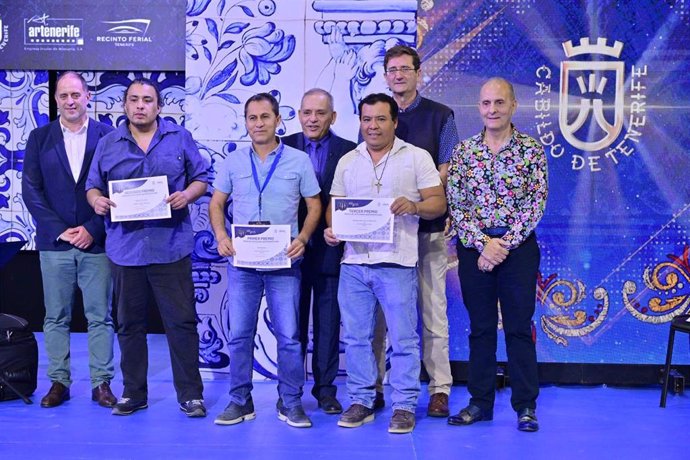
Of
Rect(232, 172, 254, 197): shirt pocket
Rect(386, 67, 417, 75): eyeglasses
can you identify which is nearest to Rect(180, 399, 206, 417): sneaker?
Rect(232, 172, 254, 197): shirt pocket

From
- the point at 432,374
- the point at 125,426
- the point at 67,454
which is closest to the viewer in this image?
the point at 67,454

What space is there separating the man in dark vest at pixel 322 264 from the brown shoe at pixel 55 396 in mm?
1434

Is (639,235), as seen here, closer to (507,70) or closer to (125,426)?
(507,70)

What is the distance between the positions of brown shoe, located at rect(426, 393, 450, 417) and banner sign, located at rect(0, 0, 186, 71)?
3214mm

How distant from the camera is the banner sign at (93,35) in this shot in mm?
6035

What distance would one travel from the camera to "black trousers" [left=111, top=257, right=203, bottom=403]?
14.3 feet

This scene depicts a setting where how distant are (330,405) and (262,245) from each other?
3.19ft

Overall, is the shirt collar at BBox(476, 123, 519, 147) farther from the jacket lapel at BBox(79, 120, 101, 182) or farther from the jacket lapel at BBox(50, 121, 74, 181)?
the jacket lapel at BBox(50, 121, 74, 181)

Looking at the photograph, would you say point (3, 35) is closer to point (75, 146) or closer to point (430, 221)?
point (75, 146)

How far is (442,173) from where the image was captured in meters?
4.34

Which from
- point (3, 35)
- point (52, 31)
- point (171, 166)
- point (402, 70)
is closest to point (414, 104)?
point (402, 70)

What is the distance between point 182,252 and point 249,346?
0.63 metres

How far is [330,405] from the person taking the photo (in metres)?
4.39

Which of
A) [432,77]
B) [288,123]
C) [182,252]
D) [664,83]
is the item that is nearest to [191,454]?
[182,252]
